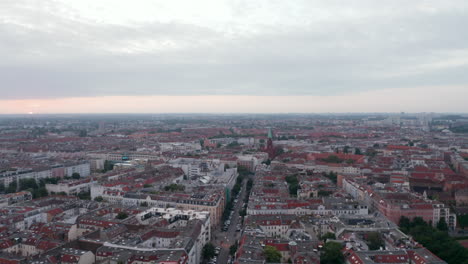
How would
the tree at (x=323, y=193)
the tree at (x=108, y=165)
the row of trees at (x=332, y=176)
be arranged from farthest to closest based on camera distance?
the tree at (x=108, y=165) < the row of trees at (x=332, y=176) < the tree at (x=323, y=193)

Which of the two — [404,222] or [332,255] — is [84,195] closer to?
[332,255]

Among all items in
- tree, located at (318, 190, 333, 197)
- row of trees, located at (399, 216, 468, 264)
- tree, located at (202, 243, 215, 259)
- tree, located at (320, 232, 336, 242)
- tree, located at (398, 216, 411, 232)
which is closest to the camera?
row of trees, located at (399, 216, 468, 264)

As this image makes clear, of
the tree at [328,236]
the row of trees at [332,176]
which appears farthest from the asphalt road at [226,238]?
the row of trees at [332,176]

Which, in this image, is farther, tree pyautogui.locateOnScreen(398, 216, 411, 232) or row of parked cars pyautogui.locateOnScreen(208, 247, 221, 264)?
tree pyautogui.locateOnScreen(398, 216, 411, 232)

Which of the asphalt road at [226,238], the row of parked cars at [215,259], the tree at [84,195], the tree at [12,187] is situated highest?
the tree at [12,187]

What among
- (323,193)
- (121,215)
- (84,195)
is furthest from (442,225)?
(84,195)

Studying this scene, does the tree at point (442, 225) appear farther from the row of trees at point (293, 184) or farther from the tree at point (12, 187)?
the tree at point (12, 187)

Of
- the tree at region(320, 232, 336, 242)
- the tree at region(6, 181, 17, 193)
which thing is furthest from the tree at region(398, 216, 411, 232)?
the tree at region(6, 181, 17, 193)

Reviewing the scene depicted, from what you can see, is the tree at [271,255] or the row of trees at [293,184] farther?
the row of trees at [293,184]

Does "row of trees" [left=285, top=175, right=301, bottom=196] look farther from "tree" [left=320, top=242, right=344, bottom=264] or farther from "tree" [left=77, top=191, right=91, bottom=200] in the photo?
"tree" [left=77, top=191, right=91, bottom=200]
